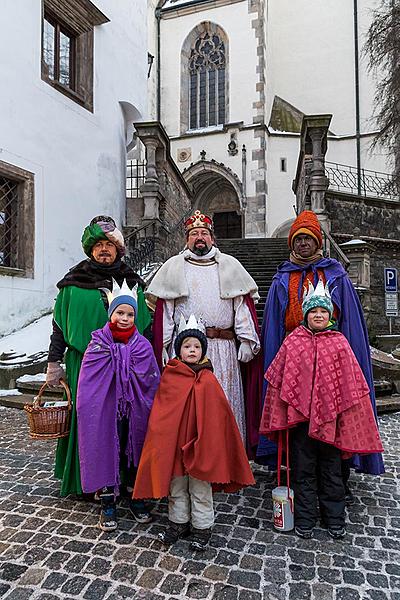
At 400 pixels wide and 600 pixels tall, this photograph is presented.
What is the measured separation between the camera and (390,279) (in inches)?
496

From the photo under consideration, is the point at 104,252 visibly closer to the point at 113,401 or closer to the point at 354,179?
the point at 113,401

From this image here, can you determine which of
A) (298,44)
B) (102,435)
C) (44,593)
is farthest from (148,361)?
(298,44)

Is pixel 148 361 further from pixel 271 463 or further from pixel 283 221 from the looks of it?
pixel 283 221

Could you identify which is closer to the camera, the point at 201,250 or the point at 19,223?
the point at 201,250

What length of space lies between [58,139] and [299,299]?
7.82 m

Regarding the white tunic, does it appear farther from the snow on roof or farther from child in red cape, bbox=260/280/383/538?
the snow on roof

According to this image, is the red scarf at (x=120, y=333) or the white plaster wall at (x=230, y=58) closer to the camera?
the red scarf at (x=120, y=333)

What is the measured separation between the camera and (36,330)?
8336 mm

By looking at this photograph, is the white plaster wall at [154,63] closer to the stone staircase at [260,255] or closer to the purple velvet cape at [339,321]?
the stone staircase at [260,255]

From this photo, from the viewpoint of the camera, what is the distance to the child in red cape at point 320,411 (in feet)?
9.23

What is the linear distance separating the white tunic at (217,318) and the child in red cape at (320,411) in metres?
0.43

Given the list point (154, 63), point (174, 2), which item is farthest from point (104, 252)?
point (174, 2)

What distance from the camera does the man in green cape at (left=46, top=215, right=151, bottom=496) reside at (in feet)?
10.5

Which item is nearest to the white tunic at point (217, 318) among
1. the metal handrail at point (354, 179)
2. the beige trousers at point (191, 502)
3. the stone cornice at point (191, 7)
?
the beige trousers at point (191, 502)
